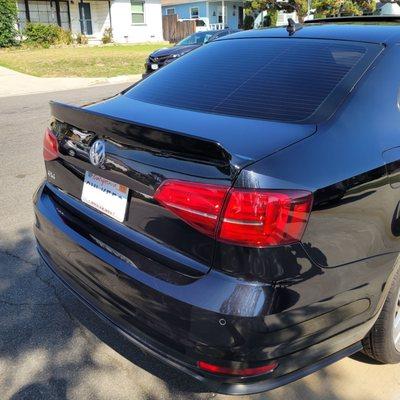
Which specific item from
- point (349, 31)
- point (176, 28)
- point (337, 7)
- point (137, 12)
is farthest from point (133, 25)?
point (349, 31)

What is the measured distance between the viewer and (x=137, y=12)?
1350 inches

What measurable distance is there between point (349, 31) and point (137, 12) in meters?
34.1

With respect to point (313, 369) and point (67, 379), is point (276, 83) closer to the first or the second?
point (313, 369)

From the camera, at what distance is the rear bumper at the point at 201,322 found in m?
1.88

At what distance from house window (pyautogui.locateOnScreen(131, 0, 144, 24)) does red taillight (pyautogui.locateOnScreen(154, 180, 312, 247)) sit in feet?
114

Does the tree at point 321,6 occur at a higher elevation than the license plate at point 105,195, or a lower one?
higher

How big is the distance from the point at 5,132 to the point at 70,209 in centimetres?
613

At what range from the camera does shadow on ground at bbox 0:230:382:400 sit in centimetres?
250

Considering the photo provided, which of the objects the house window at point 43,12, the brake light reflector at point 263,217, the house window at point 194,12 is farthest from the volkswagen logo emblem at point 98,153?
the house window at point 194,12

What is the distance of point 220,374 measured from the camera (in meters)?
1.98

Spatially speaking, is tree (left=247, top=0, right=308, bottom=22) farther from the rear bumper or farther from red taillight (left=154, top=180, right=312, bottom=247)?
red taillight (left=154, top=180, right=312, bottom=247)

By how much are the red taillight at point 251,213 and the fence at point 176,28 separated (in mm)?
35582

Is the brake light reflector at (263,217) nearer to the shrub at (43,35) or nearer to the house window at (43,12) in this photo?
the shrub at (43,35)

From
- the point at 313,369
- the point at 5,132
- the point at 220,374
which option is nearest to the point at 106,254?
the point at 220,374
